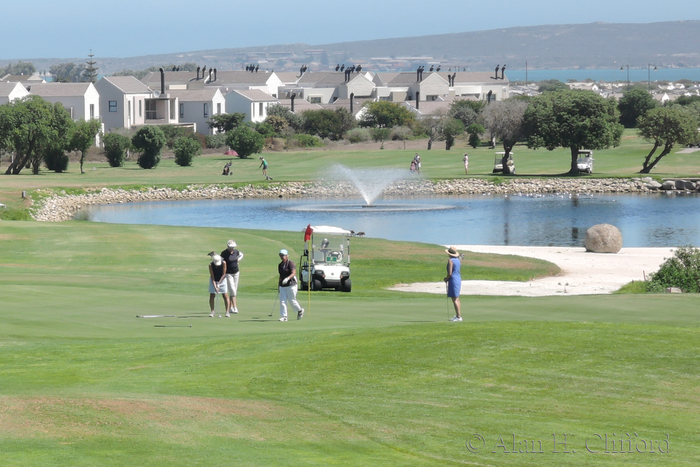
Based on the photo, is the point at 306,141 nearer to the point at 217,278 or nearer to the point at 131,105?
the point at 131,105

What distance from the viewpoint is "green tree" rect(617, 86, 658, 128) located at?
5241 inches

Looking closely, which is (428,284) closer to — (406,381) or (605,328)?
(605,328)

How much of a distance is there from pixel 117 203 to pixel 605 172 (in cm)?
4534

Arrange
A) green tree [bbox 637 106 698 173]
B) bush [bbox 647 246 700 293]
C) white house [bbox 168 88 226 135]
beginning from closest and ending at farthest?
1. bush [bbox 647 246 700 293]
2. green tree [bbox 637 106 698 173]
3. white house [bbox 168 88 226 135]

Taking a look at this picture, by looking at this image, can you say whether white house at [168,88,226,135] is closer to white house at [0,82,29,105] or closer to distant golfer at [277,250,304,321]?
white house at [0,82,29,105]

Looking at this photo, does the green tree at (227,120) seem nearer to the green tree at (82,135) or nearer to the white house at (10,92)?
the white house at (10,92)

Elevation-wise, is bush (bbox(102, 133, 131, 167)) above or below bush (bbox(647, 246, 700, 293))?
above

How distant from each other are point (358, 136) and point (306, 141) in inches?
335

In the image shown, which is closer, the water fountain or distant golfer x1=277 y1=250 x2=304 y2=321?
distant golfer x1=277 y1=250 x2=304 y2=321

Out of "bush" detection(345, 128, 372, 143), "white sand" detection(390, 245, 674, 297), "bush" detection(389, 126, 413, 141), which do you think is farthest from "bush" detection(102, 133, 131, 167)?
"white sand" detection(390, 245, 674, 297)

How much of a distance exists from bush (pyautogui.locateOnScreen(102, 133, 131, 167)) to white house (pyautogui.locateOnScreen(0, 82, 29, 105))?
53.2 feet

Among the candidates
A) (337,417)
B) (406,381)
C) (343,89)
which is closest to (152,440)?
(337,417)

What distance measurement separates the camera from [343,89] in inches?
7259

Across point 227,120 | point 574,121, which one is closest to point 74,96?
point 227,120
